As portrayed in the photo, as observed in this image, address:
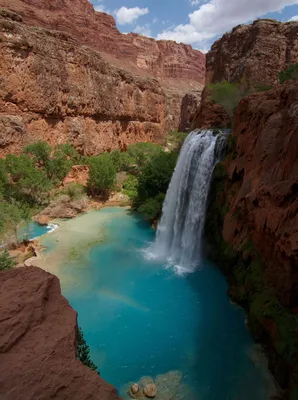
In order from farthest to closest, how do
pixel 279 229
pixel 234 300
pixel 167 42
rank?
1. pixel 167 42
2. pixel 234 300
3. pixel 279 229

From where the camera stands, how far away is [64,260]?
12.2 meters

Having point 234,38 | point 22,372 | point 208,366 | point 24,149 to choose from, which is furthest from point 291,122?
point 234,38

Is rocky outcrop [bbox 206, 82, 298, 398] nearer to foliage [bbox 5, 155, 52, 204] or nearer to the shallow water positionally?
the shallow water

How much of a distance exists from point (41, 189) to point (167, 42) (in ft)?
262

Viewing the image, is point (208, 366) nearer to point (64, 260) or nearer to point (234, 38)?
point (64, 260)

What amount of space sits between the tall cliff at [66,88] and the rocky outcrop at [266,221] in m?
15.9

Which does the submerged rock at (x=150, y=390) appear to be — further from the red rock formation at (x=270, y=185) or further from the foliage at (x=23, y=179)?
the foliage at (x=23, y=179)

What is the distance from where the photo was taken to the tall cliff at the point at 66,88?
18.8m

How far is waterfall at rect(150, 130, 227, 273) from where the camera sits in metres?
12.4

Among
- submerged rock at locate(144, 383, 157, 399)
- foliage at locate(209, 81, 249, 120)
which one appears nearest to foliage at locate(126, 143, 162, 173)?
foliage at locate(209, 81, 249, 120)

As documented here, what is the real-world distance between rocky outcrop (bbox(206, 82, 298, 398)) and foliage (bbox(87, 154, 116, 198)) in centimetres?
1092

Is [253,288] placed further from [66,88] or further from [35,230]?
[66,88]

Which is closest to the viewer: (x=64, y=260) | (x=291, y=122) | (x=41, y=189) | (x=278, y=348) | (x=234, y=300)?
(x=278, y=348)

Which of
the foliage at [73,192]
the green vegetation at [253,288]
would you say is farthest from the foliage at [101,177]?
the green vegetation at [253,288]
